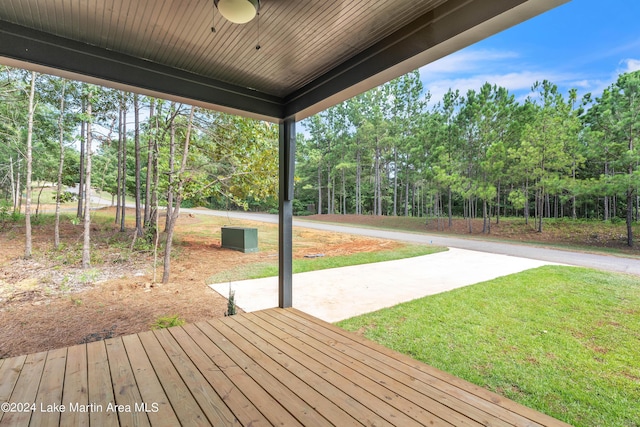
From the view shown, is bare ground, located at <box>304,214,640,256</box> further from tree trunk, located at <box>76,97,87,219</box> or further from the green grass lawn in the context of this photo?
tree trunk, located at <box>76,97,87,219</box>

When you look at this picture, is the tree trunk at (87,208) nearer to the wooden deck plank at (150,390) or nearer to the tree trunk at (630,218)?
the wooden deck plank at (150,390)

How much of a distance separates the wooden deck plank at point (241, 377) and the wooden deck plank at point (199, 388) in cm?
14

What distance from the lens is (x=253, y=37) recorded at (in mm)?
1777

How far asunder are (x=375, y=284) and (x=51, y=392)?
336 cm

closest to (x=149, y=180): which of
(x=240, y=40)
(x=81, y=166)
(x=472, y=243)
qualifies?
(x=81, y=166)

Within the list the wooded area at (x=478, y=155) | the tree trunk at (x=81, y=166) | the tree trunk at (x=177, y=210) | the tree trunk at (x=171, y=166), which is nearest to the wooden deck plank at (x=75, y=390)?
the tree trunk at (x=177, y=210)

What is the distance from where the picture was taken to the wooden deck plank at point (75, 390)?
1.31m

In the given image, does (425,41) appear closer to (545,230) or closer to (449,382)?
(449,382)

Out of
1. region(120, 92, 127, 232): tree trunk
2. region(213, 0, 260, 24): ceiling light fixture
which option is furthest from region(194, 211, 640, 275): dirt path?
region(213, 0, 260, 24): ceiling light fixture

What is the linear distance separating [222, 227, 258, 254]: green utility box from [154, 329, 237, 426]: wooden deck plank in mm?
1880

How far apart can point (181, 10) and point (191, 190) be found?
7.72ft

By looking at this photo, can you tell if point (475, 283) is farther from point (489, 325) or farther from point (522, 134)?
point (522, 134)

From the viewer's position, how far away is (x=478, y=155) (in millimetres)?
3115

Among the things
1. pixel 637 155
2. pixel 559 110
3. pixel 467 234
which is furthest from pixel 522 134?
pixel 467 234
